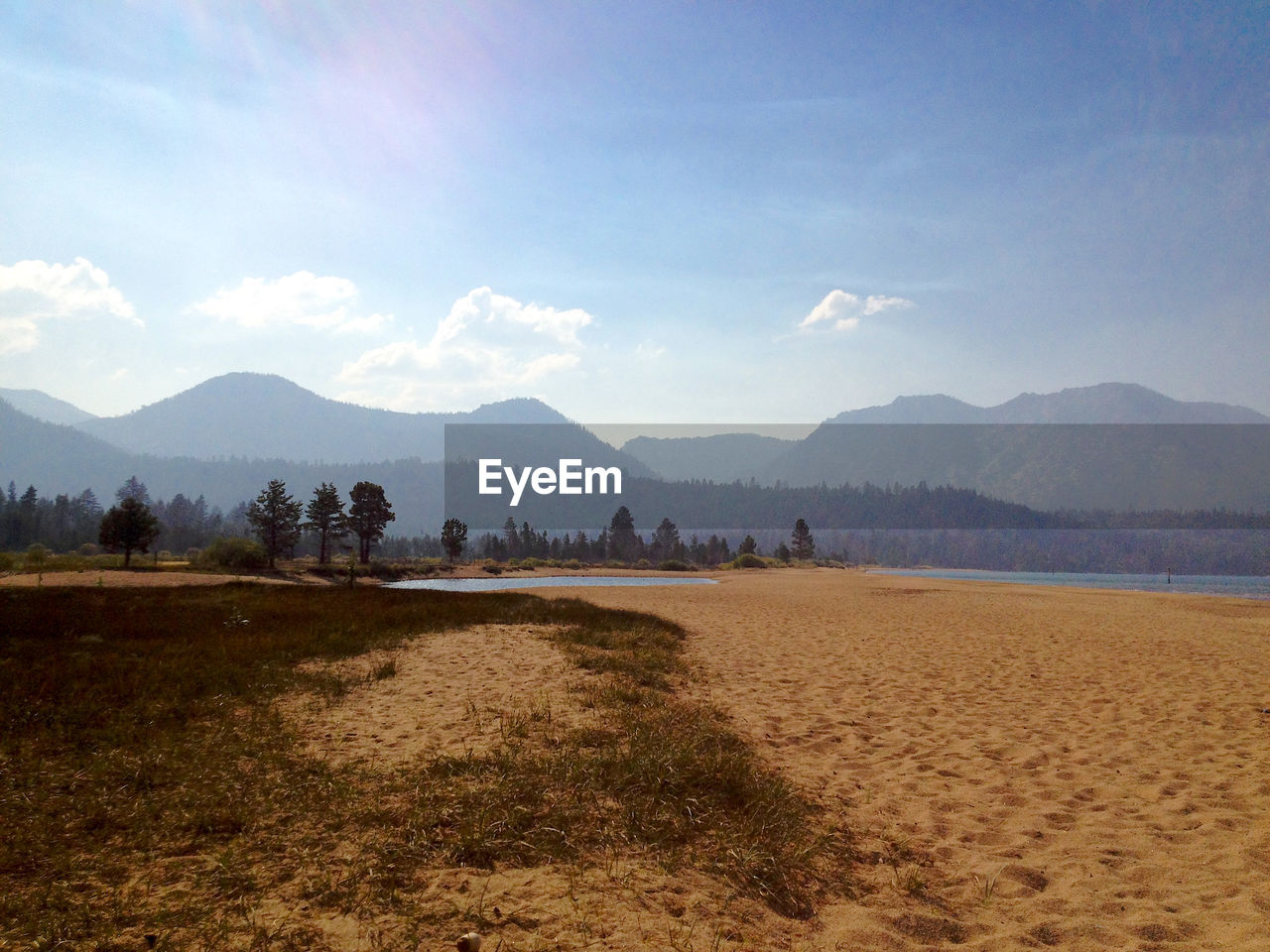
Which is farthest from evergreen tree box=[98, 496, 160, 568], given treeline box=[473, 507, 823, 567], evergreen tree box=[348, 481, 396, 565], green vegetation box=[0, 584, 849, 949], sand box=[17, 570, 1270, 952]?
treeline box=[473, 507, 823, 567]

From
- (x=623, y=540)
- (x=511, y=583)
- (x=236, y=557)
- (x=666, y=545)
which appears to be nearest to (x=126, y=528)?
(x=236, y=557)

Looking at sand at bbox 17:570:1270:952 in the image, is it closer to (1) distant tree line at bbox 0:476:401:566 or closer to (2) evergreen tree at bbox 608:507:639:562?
(1) distant tree line at bbox 0:476:401:566

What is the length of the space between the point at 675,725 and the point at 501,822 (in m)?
4.05

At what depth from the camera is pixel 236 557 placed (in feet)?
185

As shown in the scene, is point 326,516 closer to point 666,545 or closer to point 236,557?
point 236,557

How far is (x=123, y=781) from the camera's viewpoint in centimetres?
621

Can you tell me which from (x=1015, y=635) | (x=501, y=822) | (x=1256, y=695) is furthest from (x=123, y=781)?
(x=1015, y=635)

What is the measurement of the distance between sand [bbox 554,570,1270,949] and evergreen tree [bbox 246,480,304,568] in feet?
183

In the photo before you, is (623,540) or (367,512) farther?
(623,540)

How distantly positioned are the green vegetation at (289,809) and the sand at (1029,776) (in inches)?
30.0

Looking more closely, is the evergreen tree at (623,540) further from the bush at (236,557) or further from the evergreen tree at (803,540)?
the bush at (236,557)

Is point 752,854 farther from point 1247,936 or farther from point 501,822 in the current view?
point 1247,936

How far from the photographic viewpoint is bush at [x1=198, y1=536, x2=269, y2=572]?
55906 mm

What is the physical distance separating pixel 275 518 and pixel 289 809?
2499 inches
